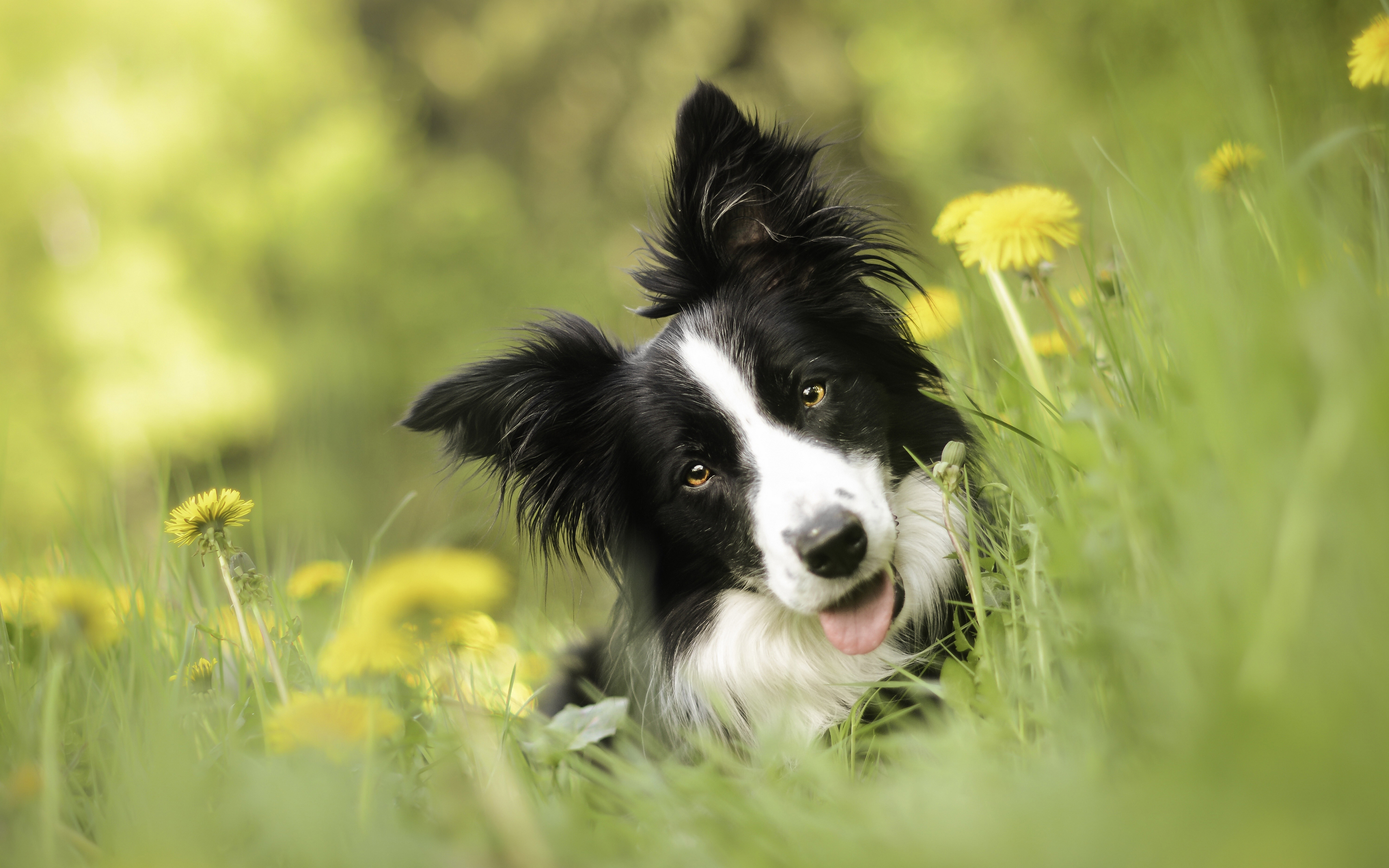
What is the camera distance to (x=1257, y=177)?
192 centimetres

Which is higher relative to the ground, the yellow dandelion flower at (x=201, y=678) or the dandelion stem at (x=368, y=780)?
the yellow dandelion flower at (x=201, y=678)

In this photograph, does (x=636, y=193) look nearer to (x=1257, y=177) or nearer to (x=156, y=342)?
(x=156, y=342)

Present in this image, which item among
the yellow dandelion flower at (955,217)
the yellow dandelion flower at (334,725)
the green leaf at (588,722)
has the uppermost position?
the yellow dandelion flower at (955,217)

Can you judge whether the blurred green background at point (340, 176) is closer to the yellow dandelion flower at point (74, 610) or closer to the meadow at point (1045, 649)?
the yellow dandelion flower at point (74, 610)

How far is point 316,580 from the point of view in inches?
100

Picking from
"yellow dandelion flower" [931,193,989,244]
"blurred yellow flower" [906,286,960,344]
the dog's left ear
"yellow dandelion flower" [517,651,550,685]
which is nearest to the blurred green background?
"yellow dandelion flower" [517,651,550,685]

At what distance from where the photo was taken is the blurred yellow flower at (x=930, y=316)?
2.91 metres

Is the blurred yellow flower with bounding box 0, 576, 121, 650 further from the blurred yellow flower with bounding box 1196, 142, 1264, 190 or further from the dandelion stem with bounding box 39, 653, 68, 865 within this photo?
the blurred yellow flower with bounding box 1196, 142, 1264, 190

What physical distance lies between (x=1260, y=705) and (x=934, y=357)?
1981 millimetres

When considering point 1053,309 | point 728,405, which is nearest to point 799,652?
point 728,405

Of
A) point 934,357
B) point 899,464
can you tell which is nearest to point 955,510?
point 899,464

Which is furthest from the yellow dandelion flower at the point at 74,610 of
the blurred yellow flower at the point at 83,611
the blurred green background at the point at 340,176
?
the blurred green background at the point at 340,176

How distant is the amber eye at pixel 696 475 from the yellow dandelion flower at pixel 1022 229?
1110 mm

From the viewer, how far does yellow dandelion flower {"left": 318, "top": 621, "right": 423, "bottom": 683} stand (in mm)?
1367
